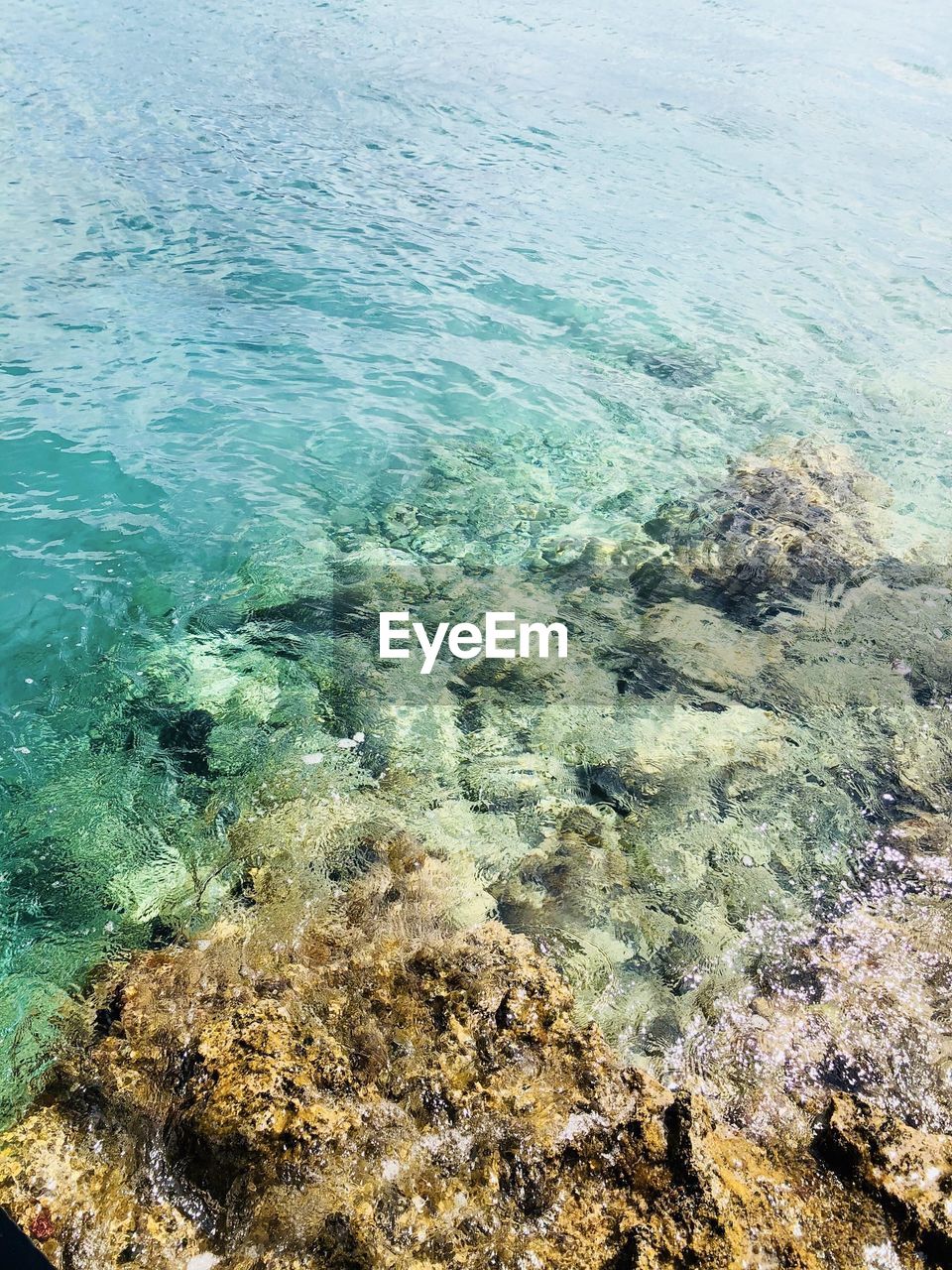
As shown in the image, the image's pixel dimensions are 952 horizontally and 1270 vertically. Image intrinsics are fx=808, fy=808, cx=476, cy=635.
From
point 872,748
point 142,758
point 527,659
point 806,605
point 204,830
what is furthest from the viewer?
point 806,605

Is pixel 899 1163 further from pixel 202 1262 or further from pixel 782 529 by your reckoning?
pixel 782 529

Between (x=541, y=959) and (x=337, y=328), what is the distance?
1183cm

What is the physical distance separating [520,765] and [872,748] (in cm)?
324

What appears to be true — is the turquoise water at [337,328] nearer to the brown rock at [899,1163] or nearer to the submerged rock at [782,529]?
the submerged rock at [782,529]

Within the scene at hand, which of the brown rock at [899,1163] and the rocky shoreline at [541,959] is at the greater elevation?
the brown rock at [899,1163]

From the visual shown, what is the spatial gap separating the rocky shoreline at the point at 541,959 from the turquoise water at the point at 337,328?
26.1 inches

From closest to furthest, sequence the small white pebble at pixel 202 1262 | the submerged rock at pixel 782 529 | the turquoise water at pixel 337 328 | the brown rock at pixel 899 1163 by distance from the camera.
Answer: the small white pebble at pixel 202 1262 < the brown rock at pixel 899 1163 < the turquoise water at pixel 337 328 < the submerged rock at pixel 782 529

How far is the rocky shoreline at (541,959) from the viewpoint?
3855 millimetres

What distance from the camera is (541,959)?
525 cm

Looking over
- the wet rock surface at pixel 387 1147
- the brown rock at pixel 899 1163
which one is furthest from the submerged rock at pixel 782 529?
the wet rock surface at pixel 387 1147

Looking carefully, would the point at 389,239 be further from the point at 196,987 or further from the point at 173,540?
the point at 196,987

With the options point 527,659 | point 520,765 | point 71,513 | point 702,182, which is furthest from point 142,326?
point 702,182

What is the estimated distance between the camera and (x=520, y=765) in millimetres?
6922

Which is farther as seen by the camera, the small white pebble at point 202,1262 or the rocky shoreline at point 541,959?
the rocky shoreline at point 541,959
